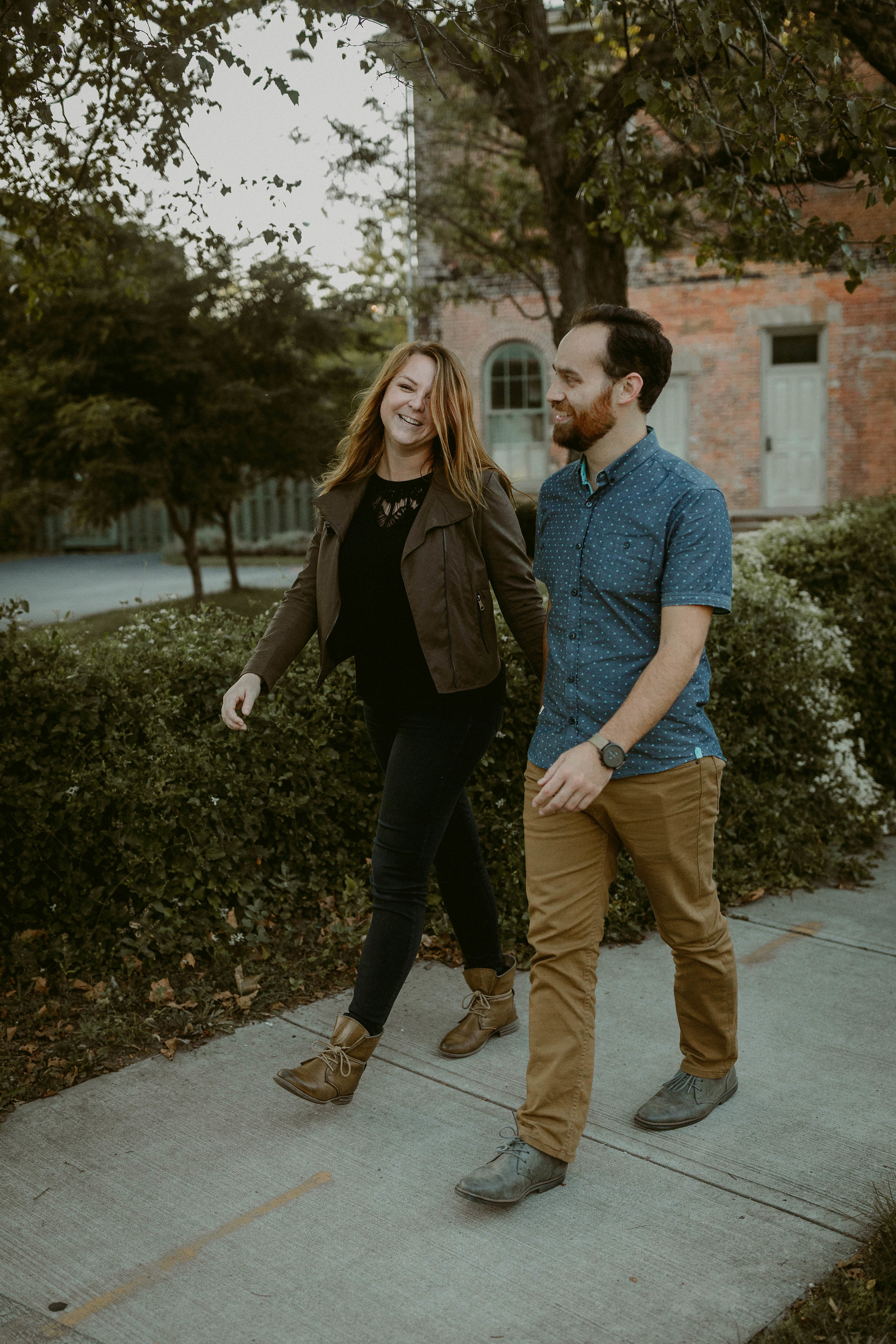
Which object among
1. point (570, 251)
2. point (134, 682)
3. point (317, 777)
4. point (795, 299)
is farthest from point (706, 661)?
point (795, 299)

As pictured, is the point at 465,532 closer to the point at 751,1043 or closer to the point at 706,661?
the point at 706,661

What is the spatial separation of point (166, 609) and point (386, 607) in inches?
88.9

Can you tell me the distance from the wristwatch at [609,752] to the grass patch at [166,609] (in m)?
2.40

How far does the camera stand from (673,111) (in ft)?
14.5

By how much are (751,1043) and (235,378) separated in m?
12.5

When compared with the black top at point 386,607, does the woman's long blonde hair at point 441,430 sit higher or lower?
higher

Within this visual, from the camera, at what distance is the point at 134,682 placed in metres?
4.30

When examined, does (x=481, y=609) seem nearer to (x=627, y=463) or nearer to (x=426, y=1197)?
(x=627, y=463)

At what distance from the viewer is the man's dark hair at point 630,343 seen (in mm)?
2832

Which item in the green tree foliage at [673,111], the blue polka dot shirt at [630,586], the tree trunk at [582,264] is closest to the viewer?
the blue polka dot shirt at [630,586]

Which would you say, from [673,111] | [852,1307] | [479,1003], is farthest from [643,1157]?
[673,111]

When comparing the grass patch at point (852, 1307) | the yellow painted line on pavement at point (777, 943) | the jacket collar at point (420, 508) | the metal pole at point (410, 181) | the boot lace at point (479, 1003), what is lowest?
the yellow painted line on pavement at point (777, 943)

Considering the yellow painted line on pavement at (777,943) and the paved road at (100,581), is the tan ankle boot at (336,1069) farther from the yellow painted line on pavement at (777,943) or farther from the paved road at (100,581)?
the paved road at (100,581)

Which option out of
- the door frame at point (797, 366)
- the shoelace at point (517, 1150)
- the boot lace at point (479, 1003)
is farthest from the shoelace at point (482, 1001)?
the door frame at point (797, 366)
